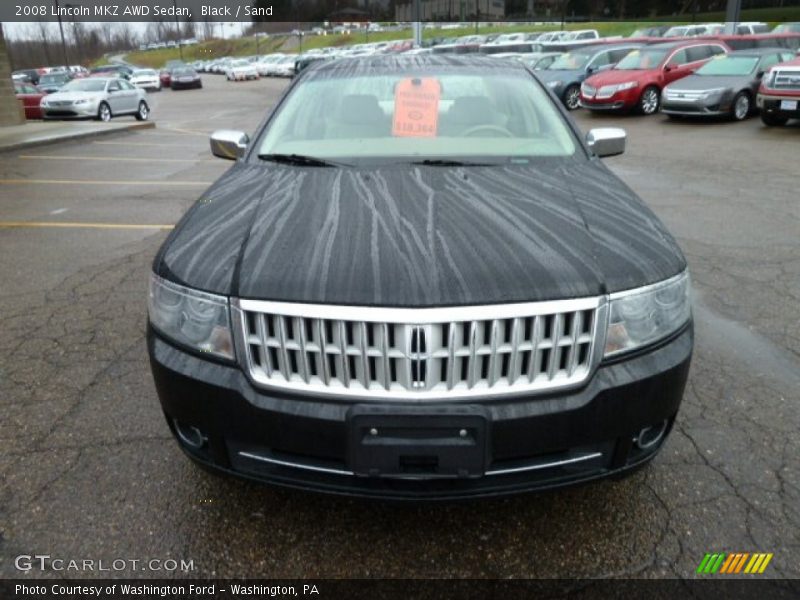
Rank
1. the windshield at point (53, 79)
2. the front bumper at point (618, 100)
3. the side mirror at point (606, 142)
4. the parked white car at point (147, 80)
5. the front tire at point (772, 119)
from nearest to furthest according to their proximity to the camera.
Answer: the side mirror at point (606, 142), the front tire at point (772, 119), the front bumper at point (618, 100), the windshield at point (53, 79), the parked white car at point (147, 80)

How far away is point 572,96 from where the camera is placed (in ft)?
60.2

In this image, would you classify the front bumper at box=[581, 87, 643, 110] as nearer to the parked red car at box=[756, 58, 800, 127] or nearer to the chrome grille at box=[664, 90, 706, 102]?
the chrome grille at box=[664, 90, 706, 102]

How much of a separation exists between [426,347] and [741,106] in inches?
600

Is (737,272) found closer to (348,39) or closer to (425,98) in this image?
(425,98)

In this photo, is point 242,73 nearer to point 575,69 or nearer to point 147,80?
point 147,80

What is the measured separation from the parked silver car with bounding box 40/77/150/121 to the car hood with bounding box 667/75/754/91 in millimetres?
16172

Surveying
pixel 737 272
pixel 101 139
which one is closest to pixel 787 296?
pixel 737 272

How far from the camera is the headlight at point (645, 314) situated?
2.02 metres

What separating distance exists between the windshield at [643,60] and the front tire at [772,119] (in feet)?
13.0

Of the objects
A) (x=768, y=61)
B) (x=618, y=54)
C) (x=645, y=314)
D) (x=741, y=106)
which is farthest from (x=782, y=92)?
(x=645, y=314)

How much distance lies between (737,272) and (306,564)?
4202 mm

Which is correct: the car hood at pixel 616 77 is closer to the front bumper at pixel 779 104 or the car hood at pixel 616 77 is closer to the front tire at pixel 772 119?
the front tire at pixel 772 119

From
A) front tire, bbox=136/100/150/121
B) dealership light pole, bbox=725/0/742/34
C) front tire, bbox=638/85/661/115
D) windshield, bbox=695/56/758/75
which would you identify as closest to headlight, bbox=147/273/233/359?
windshield, bbox=695/56/758/75

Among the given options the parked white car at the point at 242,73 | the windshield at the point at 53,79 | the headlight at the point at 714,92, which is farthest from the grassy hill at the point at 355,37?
the headlight at the point at 714,92
